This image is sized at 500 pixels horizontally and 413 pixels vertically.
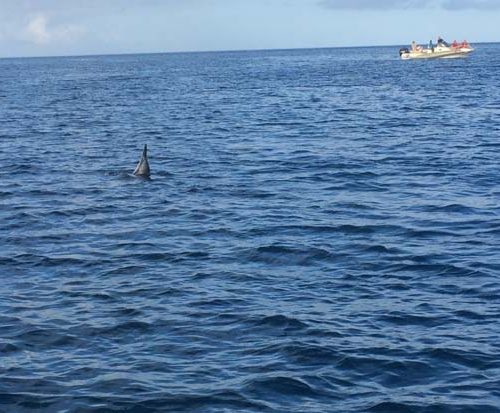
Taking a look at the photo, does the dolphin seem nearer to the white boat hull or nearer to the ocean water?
the ocean water

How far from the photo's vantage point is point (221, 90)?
8119cm

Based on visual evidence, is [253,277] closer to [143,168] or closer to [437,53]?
[143,168]

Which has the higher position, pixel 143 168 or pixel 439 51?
pixel 439 51

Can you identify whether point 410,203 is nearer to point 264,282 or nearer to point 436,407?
point 264,282

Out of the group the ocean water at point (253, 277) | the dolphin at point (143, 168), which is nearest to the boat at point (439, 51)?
the ocean water at point (253, 277)

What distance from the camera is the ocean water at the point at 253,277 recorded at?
11.7 m

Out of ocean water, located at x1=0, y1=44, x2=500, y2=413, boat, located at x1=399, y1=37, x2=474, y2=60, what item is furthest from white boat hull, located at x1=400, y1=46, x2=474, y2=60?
ocean water, located at x1=0, y1=44, x2=500, y2=413

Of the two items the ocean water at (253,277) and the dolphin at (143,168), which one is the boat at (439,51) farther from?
the dolphin at (143,168)

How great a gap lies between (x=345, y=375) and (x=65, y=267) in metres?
7.83

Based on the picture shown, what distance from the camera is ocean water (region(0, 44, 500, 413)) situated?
11734mm

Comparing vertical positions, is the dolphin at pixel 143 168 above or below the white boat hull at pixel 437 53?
below

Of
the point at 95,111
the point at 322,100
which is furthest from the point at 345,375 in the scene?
the point at 322,100

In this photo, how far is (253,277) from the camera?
657 inches

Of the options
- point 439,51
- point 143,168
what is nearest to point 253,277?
point 143,168
